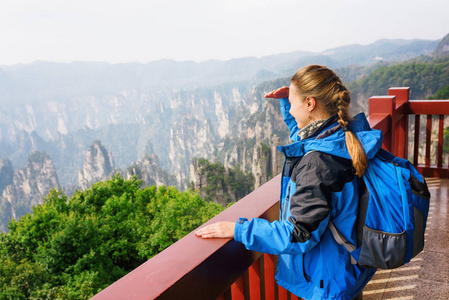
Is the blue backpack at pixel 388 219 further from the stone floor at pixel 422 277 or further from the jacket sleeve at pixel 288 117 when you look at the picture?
the stone floor at pixel 422 277

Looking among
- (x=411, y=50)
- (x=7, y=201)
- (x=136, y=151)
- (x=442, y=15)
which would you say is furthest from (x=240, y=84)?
(x=7, y=201)

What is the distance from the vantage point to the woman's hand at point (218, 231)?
2.56 ft

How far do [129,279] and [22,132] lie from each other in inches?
3499

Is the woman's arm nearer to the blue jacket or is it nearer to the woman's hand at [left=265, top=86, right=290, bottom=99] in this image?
the woman's hand at [left=265, top=86, right=290, bottom=99]

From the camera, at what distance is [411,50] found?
62.3 m

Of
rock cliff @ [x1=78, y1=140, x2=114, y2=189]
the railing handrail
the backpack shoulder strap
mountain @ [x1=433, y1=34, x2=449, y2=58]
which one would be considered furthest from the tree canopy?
mountain @ [x1=433, y1=34, x2=449, y2=58]

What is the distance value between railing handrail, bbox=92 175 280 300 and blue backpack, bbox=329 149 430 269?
0.70ft

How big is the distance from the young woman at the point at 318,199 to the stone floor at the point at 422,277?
82 centimetres

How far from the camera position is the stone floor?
157 cm

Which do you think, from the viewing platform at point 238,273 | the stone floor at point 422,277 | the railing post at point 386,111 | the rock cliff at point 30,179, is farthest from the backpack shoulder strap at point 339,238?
the rock cliff at point 30,179

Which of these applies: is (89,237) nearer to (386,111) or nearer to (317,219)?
(386,111)

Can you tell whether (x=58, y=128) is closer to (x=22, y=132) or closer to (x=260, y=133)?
(x=22, y=132)

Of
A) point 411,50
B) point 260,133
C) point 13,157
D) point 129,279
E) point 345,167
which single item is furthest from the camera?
point 13,157

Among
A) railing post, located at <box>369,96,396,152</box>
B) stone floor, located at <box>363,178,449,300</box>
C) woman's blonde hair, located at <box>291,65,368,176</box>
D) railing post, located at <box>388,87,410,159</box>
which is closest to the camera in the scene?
woman's blonde hair, located at <box>291,65,368,176</box>
